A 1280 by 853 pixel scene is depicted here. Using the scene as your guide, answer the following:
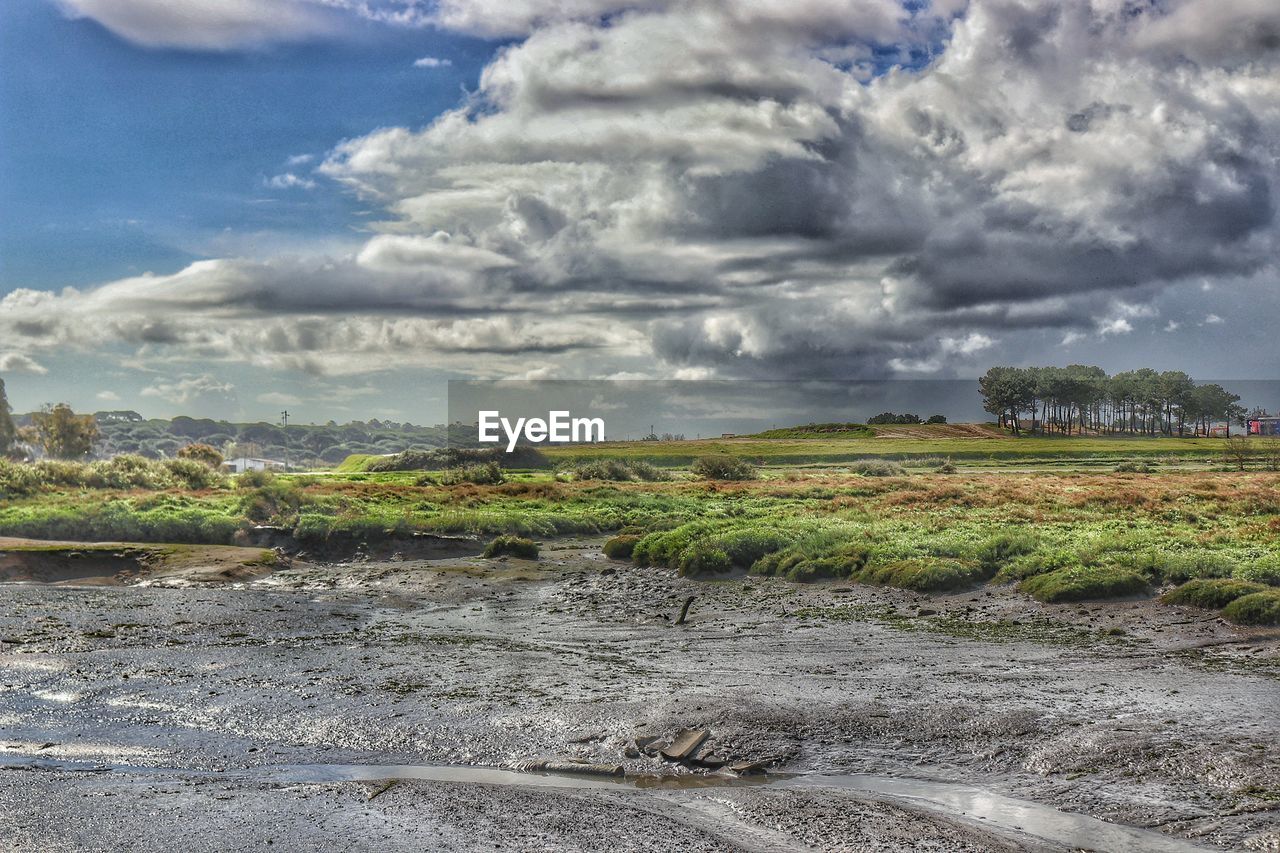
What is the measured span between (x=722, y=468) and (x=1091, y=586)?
54685mm

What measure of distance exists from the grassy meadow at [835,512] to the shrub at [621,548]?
0.07m

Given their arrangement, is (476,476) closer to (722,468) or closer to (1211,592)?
(722,468)

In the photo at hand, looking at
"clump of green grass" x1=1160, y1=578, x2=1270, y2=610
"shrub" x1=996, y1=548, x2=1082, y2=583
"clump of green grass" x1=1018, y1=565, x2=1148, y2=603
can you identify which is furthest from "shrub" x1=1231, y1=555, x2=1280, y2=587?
"shrub" x1=996, y1=548, x2=1082, y2=583

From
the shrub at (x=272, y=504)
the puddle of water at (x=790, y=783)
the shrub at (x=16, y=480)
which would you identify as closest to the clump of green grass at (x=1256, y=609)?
the puddle of water at (x=790, y=783)

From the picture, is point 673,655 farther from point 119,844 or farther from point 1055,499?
point 1055,499

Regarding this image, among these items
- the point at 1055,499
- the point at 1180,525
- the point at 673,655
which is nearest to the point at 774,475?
the point at 1055,499

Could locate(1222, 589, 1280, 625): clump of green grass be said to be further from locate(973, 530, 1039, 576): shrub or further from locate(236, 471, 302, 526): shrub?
locate(236, 471, 302, 526): shrub

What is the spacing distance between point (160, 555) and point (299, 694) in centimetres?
2265

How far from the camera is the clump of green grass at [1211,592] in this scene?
64.8ft

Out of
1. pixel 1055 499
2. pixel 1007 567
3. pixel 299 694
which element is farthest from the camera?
pixel 1055 499

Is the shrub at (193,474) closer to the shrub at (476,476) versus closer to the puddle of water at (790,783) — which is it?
the shrub at (476,476)

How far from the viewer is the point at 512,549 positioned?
124 ft

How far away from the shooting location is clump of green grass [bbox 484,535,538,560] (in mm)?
37500

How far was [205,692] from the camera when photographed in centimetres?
1537
